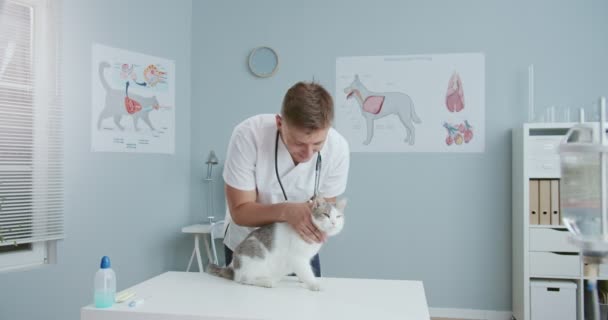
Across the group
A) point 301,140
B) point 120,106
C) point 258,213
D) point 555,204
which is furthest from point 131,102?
point 555,204

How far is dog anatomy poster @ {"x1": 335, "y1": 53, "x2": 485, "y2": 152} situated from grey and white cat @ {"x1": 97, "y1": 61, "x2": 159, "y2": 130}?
1404mm

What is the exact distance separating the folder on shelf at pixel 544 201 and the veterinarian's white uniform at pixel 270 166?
6.45ft

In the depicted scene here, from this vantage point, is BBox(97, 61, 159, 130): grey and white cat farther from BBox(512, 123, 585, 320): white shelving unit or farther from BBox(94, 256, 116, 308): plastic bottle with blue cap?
BBox(512, 123, 585, 320): white shelving unit

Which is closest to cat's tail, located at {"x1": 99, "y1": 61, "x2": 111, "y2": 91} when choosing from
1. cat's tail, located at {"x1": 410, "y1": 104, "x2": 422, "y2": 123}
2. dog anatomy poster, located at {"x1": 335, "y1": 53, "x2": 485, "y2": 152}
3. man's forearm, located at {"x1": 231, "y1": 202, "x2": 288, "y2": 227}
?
dog anatomy poster, located at {"x1": 335, "y1": 53, "x2": 485, "y2": 152}

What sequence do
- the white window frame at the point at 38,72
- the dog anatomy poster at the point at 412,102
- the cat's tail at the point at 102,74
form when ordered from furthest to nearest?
the dog anatomy poster at the point at 412,102, the cat's tail at the point at 102,74, the white window frame at the point at 38,72

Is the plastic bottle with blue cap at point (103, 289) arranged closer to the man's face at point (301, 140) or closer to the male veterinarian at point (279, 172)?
the male veterinarian at point (279, 172)

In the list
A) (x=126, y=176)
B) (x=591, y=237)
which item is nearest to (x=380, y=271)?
(x=126, y=176)

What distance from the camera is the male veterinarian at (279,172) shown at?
4.90ft

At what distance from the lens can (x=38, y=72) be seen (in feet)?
8.65

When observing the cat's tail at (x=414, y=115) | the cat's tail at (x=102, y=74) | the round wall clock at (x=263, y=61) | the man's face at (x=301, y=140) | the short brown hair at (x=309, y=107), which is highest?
the round wall clock at (x=263, y=61)

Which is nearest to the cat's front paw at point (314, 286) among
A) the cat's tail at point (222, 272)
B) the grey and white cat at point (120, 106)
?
the cat's tail at point (222, 272)

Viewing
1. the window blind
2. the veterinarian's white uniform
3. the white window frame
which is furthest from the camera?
the white window frame

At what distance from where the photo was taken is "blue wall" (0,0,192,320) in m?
2.75

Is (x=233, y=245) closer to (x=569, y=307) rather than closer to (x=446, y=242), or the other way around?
(x=446, y=242)
